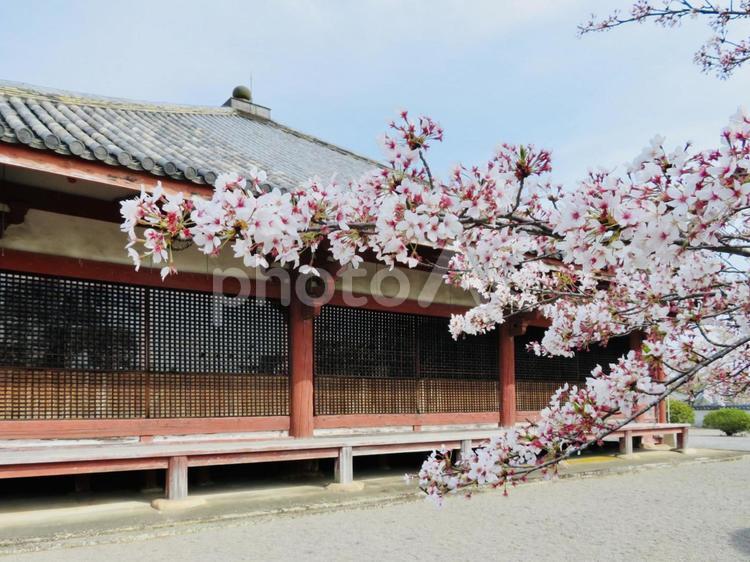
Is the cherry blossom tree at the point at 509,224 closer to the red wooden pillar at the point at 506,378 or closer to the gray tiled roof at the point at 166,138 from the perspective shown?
the gray tiled roof at the point at 166,138

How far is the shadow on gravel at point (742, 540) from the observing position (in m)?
5.21

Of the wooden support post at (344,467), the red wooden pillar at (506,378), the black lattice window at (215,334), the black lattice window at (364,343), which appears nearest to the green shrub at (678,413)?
the red wooden pillar at (506,378)

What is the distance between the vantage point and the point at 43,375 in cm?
681

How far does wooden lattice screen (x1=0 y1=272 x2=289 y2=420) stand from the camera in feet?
22.2

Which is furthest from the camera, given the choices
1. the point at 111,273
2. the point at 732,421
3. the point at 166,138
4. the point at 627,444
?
the point at 732,421

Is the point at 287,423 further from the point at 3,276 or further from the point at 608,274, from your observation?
the point at 608,274

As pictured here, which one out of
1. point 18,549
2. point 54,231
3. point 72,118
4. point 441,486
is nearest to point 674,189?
point 441,486

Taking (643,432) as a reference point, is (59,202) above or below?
above

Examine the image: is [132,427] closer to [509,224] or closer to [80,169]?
[80,169]

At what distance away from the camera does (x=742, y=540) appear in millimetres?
5520

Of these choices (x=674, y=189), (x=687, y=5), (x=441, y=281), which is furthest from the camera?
(x=441, y=281)

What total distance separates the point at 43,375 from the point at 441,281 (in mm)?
5740

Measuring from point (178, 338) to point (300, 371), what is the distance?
1.53m

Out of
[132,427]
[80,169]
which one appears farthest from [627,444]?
[80,169]
